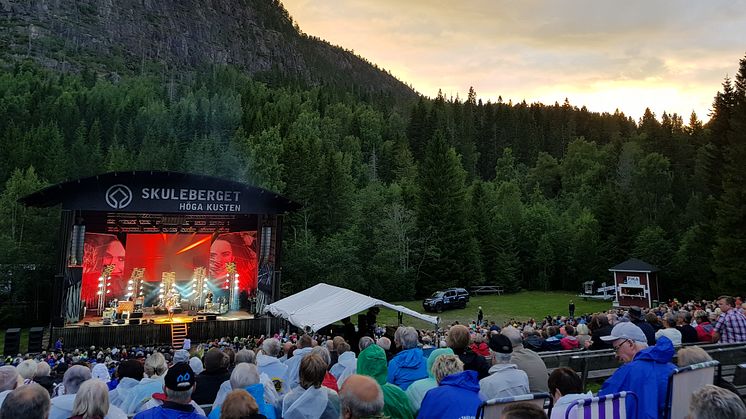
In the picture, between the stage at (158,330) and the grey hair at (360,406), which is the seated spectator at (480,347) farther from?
the stage at (158,330)

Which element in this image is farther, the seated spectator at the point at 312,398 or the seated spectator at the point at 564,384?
the seated spectator at the point at 312,398

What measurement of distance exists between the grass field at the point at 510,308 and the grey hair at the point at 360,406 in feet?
75.3

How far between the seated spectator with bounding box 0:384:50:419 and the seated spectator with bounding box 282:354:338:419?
159 cm

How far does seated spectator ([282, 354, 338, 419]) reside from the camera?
139 inches

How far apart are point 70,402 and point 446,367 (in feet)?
9.29

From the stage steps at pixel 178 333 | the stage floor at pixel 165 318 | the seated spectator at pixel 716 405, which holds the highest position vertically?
the seated spectator at pixel 716 405

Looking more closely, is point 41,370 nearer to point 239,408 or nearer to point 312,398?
point 312,398

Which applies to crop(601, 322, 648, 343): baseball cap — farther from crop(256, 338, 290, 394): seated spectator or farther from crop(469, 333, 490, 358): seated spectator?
crop(469, 333, 490, 358): seated spectator

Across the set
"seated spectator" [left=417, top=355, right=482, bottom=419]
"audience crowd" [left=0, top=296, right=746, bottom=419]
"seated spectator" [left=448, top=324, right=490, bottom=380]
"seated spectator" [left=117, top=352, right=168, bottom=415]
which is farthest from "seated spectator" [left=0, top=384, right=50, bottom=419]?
"seated spectator" [left=448, top=324, right=490, bottom=380]

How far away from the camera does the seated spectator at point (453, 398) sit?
3.21 m

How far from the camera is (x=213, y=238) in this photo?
25.8 metres

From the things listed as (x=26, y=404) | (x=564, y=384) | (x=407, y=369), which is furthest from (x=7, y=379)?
(x=564, y=384)

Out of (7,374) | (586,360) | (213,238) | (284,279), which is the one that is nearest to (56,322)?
(213,238)

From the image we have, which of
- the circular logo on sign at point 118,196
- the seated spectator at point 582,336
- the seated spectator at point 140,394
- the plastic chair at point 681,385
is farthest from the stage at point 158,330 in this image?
the plastic chair at point 681,385
